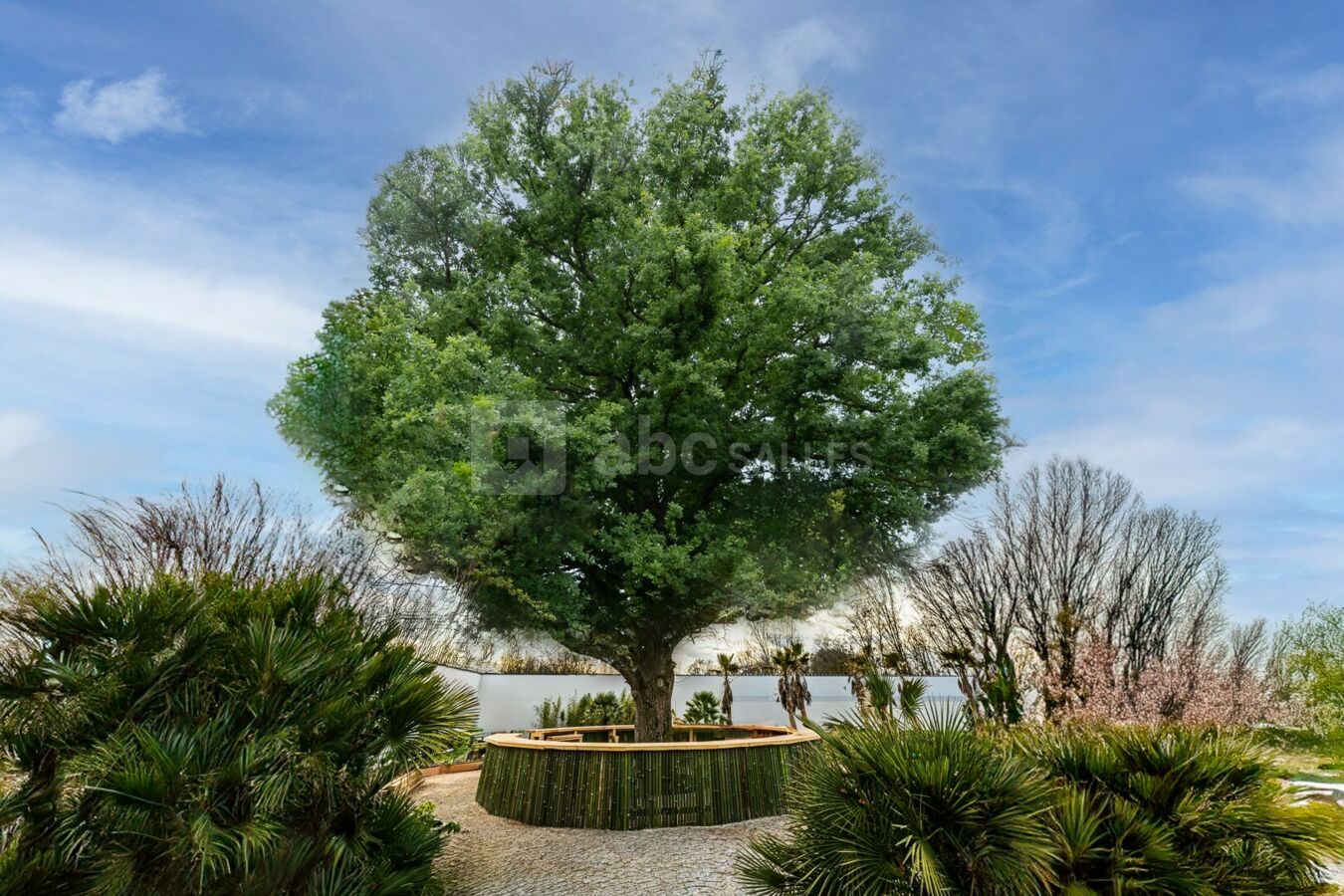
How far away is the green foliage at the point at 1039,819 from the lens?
5.22m

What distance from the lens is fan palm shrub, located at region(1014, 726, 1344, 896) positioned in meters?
5.49

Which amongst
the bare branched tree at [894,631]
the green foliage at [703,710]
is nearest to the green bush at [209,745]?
the green foliage at [703,710]

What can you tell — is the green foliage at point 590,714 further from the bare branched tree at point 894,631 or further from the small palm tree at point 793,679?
the bare branched tree at point 894,631

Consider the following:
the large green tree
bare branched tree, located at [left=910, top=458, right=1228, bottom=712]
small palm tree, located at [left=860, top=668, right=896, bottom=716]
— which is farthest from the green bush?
bare branched tree, located at [left=910, top=458, right=1228, bottom=712]

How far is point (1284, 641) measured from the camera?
33.7 m

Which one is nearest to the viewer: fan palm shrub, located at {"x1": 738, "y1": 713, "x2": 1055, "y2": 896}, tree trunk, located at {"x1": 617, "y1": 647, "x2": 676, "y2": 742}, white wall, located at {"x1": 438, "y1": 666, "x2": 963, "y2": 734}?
fan palm shrub, located at {"x1": 738, "y1": 713, "x2": 1055, "y2": 896}

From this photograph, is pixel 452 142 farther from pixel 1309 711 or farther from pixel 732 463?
pixel 1309 711

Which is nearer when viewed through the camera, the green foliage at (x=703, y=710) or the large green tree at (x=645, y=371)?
the large green tree at (x=645, y=371)

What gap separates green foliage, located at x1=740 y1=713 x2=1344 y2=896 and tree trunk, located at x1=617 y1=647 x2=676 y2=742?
362 inches

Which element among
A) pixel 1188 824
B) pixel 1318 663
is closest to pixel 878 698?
pixel 1188 824

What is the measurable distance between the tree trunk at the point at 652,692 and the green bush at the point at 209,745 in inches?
323

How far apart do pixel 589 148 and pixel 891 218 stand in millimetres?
6686

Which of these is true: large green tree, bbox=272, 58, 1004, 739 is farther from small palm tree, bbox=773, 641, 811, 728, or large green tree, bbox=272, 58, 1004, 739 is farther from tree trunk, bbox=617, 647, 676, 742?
small palm tree, bbox=773, 641, 811, 728

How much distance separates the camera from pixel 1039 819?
5.43 m
